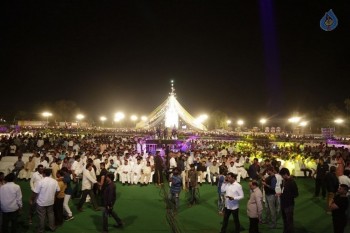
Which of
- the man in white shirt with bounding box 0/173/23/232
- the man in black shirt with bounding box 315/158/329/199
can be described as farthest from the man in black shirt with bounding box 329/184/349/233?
the man in white shirt with bounding box 0/173/23/232

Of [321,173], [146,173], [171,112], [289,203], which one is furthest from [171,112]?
[289,203]

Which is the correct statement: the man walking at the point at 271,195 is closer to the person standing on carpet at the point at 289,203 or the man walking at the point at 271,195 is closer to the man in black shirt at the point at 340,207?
the person standing on carpet at the point at 289,203

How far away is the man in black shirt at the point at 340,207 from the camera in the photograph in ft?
25.5

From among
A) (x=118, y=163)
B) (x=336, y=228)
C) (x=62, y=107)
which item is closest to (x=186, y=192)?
(x=118, y=163)

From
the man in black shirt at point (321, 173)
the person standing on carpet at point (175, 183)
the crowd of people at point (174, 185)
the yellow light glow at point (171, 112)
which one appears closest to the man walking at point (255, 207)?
the crowd of people at point (174, 185)

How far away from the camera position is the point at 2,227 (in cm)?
796

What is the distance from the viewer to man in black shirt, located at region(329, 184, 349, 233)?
25.5 ft

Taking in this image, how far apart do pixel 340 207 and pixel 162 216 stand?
554 centimetres

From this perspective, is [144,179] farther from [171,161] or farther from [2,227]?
[2,227]

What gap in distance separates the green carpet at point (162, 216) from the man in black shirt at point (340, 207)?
1879 mm

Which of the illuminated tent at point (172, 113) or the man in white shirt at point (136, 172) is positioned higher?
the illuminated tent at point (172, 113)

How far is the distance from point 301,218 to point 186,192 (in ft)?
17.2

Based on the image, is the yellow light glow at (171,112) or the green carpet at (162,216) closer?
the green carpet at (162,216)

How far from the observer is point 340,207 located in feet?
25.6
